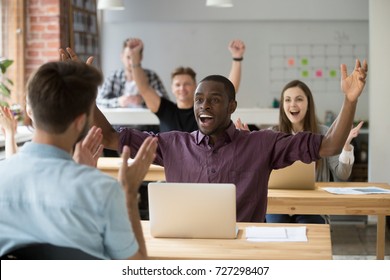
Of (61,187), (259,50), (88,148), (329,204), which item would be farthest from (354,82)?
(259,50)

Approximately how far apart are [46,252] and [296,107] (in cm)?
317

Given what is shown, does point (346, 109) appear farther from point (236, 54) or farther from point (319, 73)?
point (319, 73)

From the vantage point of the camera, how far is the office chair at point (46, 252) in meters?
2.06

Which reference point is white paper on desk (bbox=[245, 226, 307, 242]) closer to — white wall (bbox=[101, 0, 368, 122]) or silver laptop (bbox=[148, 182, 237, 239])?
silver laptop (bbox=[148, 182, 237, 239])

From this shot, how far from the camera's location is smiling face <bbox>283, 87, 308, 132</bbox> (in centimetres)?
502

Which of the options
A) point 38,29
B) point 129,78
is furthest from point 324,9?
point 38,29

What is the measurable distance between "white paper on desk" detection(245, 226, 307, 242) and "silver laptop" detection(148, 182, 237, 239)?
3.7 inches

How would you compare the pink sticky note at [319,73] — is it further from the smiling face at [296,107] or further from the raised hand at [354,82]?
the raised hand at [354,82]

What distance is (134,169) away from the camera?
7.25 ft

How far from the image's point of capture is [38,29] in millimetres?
7605

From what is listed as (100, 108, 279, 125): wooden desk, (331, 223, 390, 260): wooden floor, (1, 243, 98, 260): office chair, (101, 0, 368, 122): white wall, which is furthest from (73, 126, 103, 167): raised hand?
(101, 0, 368, 122): white wall

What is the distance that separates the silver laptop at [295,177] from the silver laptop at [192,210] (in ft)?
5.00

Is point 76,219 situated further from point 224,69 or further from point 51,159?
point 224,69

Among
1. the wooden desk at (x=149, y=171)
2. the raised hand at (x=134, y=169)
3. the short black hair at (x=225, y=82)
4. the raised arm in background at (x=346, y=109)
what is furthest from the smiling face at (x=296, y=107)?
the raised hand at (x=134, y=169)
